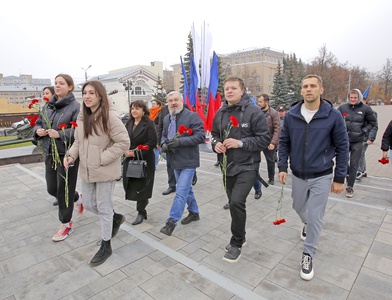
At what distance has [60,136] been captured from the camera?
3520mm

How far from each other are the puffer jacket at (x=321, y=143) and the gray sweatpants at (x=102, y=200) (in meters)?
2.15

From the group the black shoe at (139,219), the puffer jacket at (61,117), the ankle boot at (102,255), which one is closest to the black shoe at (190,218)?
the black shoe at (139,219)

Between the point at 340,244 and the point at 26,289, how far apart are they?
3.62 meters

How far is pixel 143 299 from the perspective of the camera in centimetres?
249

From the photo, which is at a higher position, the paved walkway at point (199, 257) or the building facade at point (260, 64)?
the building facade at point (260, 64)

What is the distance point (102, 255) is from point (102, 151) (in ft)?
3.95

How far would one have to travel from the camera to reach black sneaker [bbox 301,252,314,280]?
2738mm

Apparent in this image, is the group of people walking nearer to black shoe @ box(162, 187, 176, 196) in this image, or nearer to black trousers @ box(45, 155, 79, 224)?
black trousers @ box(45, 155, 79, 224)

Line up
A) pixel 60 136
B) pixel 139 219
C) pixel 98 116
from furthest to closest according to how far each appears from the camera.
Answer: pixel 139 219 < pixel 60 136 < pixel 98 116

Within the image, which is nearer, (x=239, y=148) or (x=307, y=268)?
(x=307, y=268)

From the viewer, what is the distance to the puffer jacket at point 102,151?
299 centimetres

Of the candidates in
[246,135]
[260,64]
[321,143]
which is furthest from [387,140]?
[260,64]

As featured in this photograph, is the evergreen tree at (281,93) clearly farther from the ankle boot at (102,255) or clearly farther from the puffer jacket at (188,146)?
the ankle boot at (102,255)

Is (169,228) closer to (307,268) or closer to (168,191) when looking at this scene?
(307,268)
